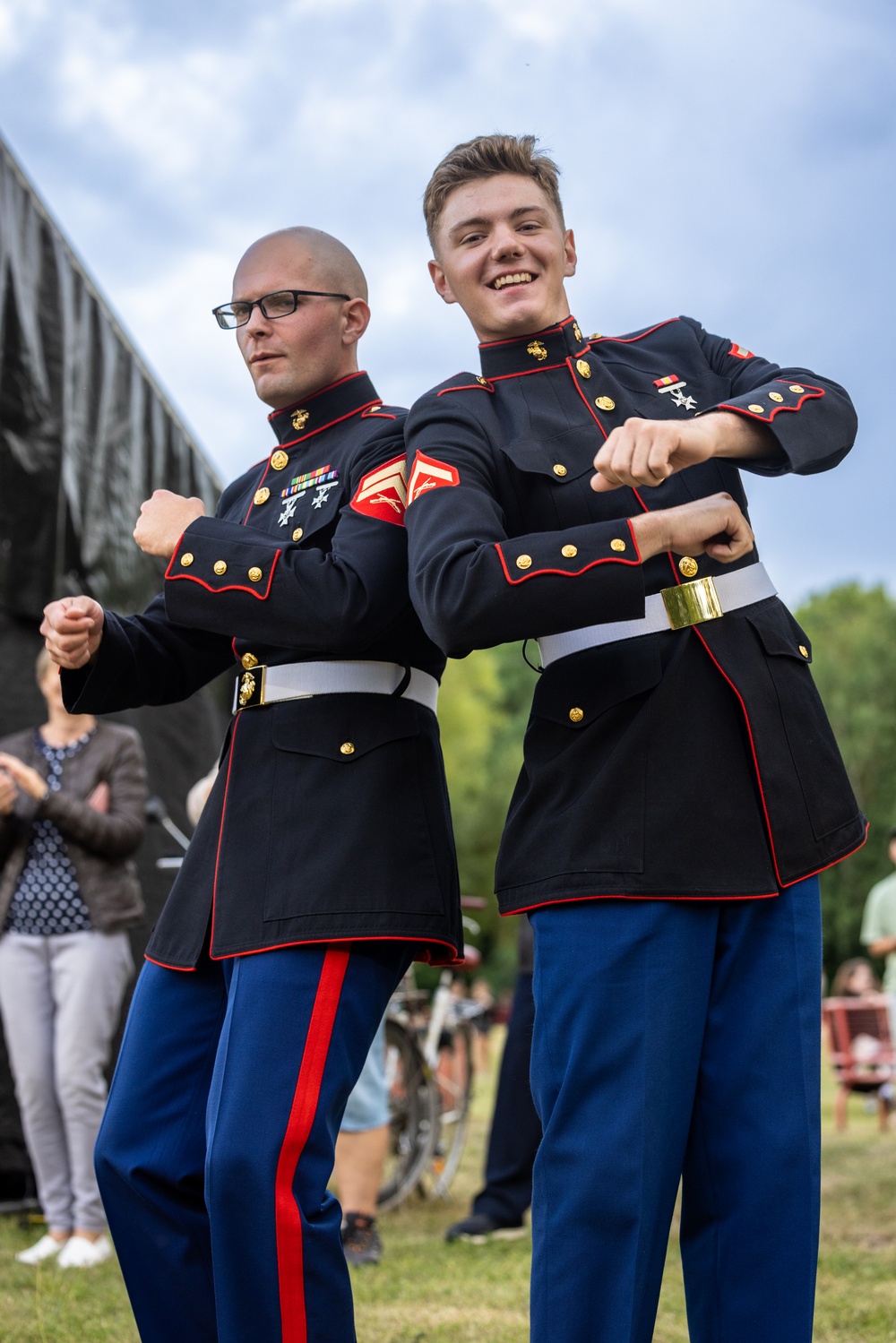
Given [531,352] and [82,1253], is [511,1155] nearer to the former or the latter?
[82,1253]

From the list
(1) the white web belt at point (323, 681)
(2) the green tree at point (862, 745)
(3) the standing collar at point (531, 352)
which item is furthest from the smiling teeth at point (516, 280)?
(2) the green tree at point (862, 745)

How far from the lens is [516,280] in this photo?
213 centimetres

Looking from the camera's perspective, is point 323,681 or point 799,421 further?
point 323,681

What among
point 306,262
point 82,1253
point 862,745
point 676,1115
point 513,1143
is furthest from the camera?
point 862,745

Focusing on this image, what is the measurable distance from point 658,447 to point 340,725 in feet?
2.28

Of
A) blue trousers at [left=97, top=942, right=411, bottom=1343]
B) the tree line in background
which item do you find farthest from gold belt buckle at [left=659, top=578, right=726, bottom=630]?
the tree line in background

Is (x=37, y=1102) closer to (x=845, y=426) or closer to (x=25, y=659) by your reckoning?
(x=25, y=659)

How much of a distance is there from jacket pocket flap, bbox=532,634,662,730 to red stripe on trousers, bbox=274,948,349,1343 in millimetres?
491

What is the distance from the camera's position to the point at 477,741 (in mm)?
35750

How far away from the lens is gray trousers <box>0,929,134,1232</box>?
458 cm

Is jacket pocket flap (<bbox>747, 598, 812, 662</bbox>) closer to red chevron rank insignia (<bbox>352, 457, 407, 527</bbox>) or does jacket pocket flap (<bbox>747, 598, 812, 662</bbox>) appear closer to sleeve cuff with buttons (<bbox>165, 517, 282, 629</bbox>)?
red chevron rank insignia (<bbox>352, 457, 407, 527</bbox>)

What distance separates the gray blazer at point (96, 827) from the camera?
4.71 metres

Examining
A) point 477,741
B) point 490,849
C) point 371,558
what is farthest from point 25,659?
point 490,849

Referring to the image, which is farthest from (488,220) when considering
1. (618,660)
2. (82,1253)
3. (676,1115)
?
(82,1253)
